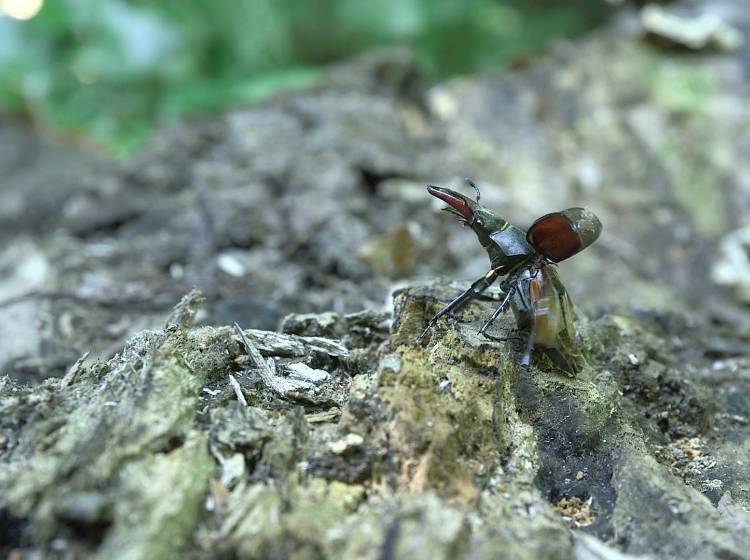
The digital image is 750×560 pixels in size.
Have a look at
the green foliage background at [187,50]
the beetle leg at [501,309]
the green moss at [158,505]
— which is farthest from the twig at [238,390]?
the green foliage background at [187,50]

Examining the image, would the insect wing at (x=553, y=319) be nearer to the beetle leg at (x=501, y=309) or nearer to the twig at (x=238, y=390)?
the beetle leg at (x=501, y=309)

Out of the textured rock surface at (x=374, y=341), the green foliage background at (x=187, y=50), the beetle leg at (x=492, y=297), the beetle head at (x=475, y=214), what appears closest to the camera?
the textured rock surface at (x=374, y=341)

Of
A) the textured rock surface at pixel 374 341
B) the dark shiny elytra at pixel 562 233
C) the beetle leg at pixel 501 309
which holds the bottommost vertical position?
the textured rock surface at pixel 374 341

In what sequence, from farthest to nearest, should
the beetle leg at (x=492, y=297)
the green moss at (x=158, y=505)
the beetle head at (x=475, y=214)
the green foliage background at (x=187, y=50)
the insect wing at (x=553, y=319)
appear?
the green foliage background at (x=187, y=50), the beetle leg at (x=492, y=297), the beetle head at (x=475, y=214), the insect wing at (x=553, y=319), the green moss at (x=158, y=505)

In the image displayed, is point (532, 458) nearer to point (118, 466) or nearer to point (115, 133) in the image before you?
point (118, 466)

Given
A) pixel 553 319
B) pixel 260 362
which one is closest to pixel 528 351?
pixel 553 319

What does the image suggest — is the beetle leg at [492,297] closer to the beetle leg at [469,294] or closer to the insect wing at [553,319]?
the beetle leg at [469,294]

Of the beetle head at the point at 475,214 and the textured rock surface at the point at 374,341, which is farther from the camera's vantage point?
the beetle head at the point at 475,214

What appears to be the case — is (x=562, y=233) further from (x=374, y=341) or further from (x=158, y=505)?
(x=158, y=505)

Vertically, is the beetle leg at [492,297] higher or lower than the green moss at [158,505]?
lower
